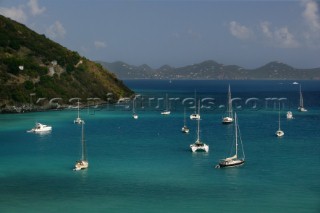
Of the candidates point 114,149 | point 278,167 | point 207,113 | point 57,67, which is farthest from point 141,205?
point 57,67

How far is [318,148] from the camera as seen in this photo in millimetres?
84938

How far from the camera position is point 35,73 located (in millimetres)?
169875

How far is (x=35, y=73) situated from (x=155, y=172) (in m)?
114

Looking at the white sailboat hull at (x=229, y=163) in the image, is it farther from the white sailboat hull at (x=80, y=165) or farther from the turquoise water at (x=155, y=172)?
the white sailboat hull at (x=80, y=165)

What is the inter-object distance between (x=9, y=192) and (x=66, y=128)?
57664 millimetres

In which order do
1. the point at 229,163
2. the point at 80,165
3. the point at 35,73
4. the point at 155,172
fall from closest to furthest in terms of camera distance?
the point at 155,172 < the point at 80,165 < the point at 229,163 < the point at 35,73

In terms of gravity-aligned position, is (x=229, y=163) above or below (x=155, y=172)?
above

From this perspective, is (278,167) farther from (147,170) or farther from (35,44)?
(35,44)

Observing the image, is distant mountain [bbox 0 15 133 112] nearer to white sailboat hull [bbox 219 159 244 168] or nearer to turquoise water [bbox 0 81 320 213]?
turquoise water [bbox 0 81 320 213]

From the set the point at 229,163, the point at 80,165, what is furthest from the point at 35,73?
the point at 229,163

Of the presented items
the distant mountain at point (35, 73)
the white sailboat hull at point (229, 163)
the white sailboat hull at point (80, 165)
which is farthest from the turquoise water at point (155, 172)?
the distant mountain at point (35, 73)

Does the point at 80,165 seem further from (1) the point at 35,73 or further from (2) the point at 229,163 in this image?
(1) the point at 35,73

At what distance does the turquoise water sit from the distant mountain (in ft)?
137

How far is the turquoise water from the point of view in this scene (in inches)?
2036
